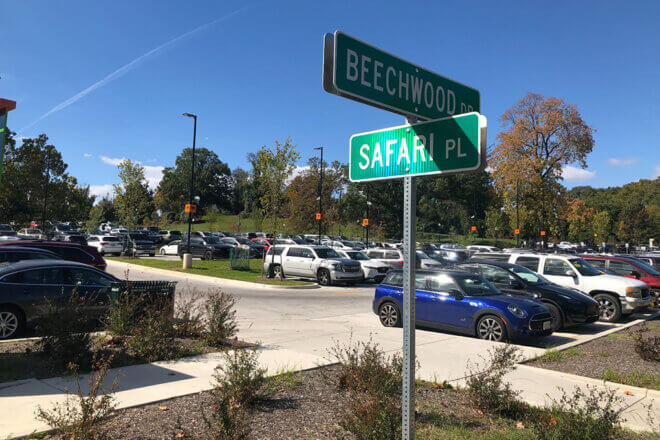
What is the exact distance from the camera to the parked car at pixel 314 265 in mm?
20984

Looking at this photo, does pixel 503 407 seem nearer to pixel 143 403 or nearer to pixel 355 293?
pixel 143 403

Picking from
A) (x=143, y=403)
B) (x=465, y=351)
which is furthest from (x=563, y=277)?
(x=143, y=403)

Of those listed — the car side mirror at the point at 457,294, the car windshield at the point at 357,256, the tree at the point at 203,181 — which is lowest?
the car side mirror at the point at 457,294

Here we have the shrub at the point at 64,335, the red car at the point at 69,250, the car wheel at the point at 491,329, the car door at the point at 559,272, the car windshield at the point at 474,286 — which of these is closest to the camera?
the shrub at the point at 64,335

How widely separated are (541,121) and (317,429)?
48375mm

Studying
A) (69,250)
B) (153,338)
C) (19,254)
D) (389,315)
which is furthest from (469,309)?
(69,250)

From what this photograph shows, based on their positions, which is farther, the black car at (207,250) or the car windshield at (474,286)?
the black car at (207,250)

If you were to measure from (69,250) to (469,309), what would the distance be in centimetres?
1321

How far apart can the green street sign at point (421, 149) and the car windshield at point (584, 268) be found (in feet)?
42.0

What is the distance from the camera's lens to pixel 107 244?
33.2 meters

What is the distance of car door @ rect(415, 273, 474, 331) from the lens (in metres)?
9.70

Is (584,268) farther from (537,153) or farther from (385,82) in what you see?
(537,153)

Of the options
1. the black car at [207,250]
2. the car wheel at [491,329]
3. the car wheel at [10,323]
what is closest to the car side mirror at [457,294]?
the car wheel at [491,329]

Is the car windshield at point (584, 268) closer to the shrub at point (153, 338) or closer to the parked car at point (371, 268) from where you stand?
the parked car at point (371, 268)
